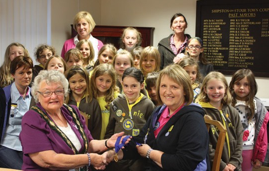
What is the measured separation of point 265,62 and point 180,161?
10.9 feet

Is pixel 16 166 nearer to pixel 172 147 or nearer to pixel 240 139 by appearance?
pixel 172 147

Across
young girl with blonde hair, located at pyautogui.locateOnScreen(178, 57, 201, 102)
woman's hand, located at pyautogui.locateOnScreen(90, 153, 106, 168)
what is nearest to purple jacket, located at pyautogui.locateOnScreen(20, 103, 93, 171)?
woman's hand, located at pyautogui.locateOnScreen(90, 153, 106, 168)

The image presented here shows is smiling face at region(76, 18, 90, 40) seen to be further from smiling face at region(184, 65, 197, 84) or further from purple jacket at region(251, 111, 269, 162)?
purple jacket at region(251, 111, 269, 162)

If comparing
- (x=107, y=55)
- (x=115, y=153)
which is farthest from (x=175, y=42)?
(x=115, y=153)

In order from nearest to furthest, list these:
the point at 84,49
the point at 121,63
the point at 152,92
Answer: the point at 152,92 → the point at 121,63 → the point at 84,49

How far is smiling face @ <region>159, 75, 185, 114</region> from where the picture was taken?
2.11 m

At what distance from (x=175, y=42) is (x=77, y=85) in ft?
6.20

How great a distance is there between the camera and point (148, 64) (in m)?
3.75

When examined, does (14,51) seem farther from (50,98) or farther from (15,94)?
(50,98)

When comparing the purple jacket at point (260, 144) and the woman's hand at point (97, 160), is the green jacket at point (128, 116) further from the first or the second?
the purple jacket at point (260, 144)

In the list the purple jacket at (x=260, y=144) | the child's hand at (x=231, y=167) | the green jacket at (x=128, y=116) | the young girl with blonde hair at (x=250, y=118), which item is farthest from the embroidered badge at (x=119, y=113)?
the purple jacket at (x=260, y=144)

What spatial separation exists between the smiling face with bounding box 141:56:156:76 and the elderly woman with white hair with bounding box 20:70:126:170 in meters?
1.54

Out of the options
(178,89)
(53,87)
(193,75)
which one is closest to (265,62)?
(193,75)

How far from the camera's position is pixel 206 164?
2076 mm
